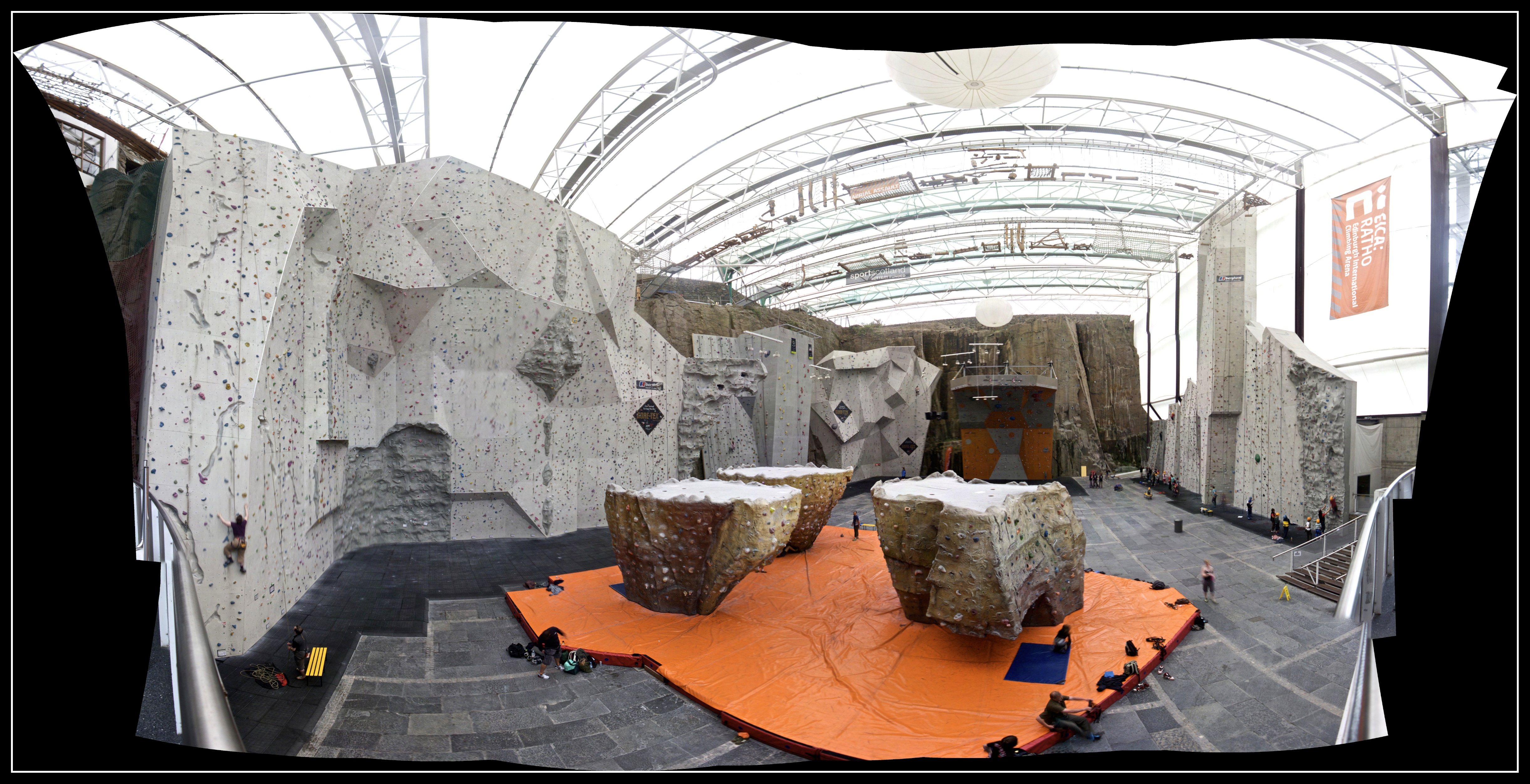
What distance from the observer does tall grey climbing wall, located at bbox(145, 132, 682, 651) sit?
486 centimetres

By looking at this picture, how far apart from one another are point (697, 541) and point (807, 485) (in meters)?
4.11

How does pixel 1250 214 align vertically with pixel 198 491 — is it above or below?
above

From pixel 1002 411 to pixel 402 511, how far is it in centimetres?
1446

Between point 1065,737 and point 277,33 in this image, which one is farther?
point 277,33

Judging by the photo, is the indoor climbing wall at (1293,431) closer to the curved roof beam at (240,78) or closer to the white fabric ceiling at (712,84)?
the white fabric ceiling at (712,84)

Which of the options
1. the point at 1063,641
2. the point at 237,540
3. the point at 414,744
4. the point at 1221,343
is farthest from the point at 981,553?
the point at 1221,343


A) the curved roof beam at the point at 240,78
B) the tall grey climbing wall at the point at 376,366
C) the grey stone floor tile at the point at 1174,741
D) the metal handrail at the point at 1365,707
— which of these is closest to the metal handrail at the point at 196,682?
the curved roof beam at the point at 240,78

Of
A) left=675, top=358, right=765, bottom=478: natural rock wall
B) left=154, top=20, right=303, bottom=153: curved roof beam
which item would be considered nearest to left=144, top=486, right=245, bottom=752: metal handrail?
left=154, top=20, right=303, bottom=153: curved roof beam

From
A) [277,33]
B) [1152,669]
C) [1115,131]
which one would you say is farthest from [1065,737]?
[277,33]

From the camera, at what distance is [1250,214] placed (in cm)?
1009

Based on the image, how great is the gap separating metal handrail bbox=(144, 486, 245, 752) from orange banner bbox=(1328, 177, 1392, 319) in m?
6.33

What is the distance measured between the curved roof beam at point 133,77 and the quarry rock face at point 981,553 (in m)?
6.83

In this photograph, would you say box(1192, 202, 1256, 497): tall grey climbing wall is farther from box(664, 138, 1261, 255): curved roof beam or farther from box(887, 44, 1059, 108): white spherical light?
box(887, 44, 1059, 108): white spherical light

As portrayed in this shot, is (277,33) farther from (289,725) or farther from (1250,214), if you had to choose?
(1250,214)
